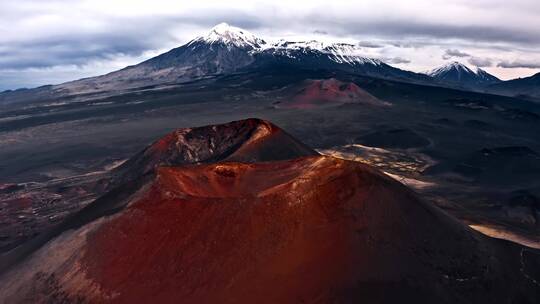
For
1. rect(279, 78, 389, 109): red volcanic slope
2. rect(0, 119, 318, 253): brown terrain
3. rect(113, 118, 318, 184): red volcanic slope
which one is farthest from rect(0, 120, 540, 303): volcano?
rect(279, 78, 389, 109): red volcanic slope

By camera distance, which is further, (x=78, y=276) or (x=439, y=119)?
(x=439, y=119)

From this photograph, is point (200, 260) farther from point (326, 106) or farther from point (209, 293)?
point (326, 106)

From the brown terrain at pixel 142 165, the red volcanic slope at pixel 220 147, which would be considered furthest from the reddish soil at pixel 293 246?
the red volcanic slope at pixel 220 147

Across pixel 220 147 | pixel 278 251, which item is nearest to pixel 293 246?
pixel 278 251

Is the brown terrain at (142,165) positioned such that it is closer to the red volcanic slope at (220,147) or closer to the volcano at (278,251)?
the red volcanic slope at (220,147)

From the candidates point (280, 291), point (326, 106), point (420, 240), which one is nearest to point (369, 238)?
point (420, 240)

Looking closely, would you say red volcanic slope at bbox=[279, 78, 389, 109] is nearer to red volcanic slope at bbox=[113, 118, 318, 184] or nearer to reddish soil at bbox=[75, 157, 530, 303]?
red volcanic slope at bbox=[113, 118, 318, 184]

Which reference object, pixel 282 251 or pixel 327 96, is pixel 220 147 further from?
pixel 327 96
